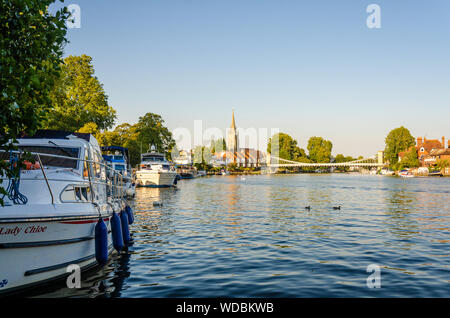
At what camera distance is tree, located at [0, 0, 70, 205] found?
5242mm

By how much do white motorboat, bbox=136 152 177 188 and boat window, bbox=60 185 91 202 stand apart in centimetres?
3922

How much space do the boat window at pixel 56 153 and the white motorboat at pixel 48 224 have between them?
0.02 m

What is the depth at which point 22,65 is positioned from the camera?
227 inches

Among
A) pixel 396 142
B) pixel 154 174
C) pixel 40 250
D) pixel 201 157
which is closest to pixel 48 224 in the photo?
pixel 40 250

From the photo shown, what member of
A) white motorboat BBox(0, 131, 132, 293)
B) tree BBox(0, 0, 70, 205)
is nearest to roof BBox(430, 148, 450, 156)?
white motorboat BBox(0, 131, 132, 293)

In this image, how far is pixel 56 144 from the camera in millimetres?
11070

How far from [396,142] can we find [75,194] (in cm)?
15564

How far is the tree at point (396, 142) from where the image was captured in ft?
483

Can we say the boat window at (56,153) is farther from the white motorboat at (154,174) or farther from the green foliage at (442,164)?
the green foliage at (442,164)

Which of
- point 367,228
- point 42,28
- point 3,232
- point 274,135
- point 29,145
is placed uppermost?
point 274,135

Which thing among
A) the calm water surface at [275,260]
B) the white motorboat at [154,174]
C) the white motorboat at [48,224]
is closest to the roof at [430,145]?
the white motorboat at [154,174]

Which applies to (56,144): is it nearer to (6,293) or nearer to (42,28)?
(6,293)
